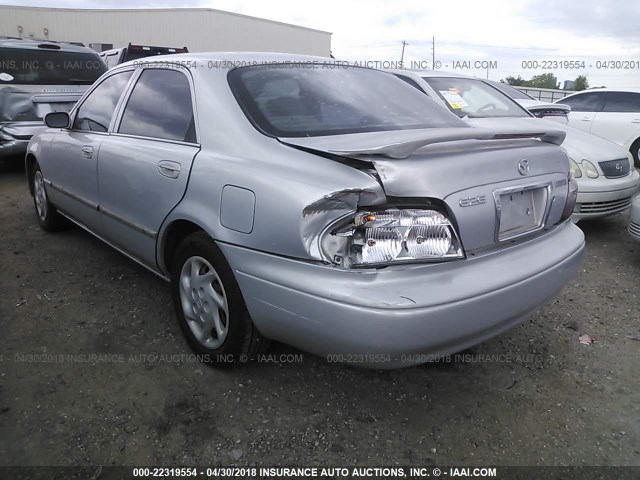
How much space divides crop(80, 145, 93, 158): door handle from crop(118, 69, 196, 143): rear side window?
0.36 meters

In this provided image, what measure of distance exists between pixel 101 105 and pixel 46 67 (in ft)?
15.3

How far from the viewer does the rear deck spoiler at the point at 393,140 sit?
1.78 meters

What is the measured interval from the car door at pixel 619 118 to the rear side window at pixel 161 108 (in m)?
8.34

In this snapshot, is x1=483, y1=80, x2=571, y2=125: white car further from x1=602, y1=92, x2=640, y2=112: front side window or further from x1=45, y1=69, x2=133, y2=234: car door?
x1=45, y1=69, x2=133, y2=234: car door

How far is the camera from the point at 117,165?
2.88 meters

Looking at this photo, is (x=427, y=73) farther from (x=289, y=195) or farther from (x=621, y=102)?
(x=621, y=102)

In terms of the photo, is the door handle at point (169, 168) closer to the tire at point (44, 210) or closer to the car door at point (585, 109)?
the tire at point (44, 210)

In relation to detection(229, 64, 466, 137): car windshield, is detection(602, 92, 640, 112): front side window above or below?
below

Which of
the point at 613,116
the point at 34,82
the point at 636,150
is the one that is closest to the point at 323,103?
the point at 34,82

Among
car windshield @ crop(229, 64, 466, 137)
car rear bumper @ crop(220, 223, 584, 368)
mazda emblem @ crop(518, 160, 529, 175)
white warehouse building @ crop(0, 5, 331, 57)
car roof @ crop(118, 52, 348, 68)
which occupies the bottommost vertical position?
car rear bumper @ crop(220, 223, 584, 368)

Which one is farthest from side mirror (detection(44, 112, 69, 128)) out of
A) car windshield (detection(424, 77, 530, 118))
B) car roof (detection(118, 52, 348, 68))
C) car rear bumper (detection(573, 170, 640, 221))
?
car rear bumper (detection(573, 170, 640, 221))

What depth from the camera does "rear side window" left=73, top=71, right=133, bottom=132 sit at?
3193 millimetres

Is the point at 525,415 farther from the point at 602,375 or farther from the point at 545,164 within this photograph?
the point at 545,164

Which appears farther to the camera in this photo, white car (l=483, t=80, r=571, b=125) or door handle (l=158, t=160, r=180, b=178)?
white car (l=483, t=80, r=571, b=125)
